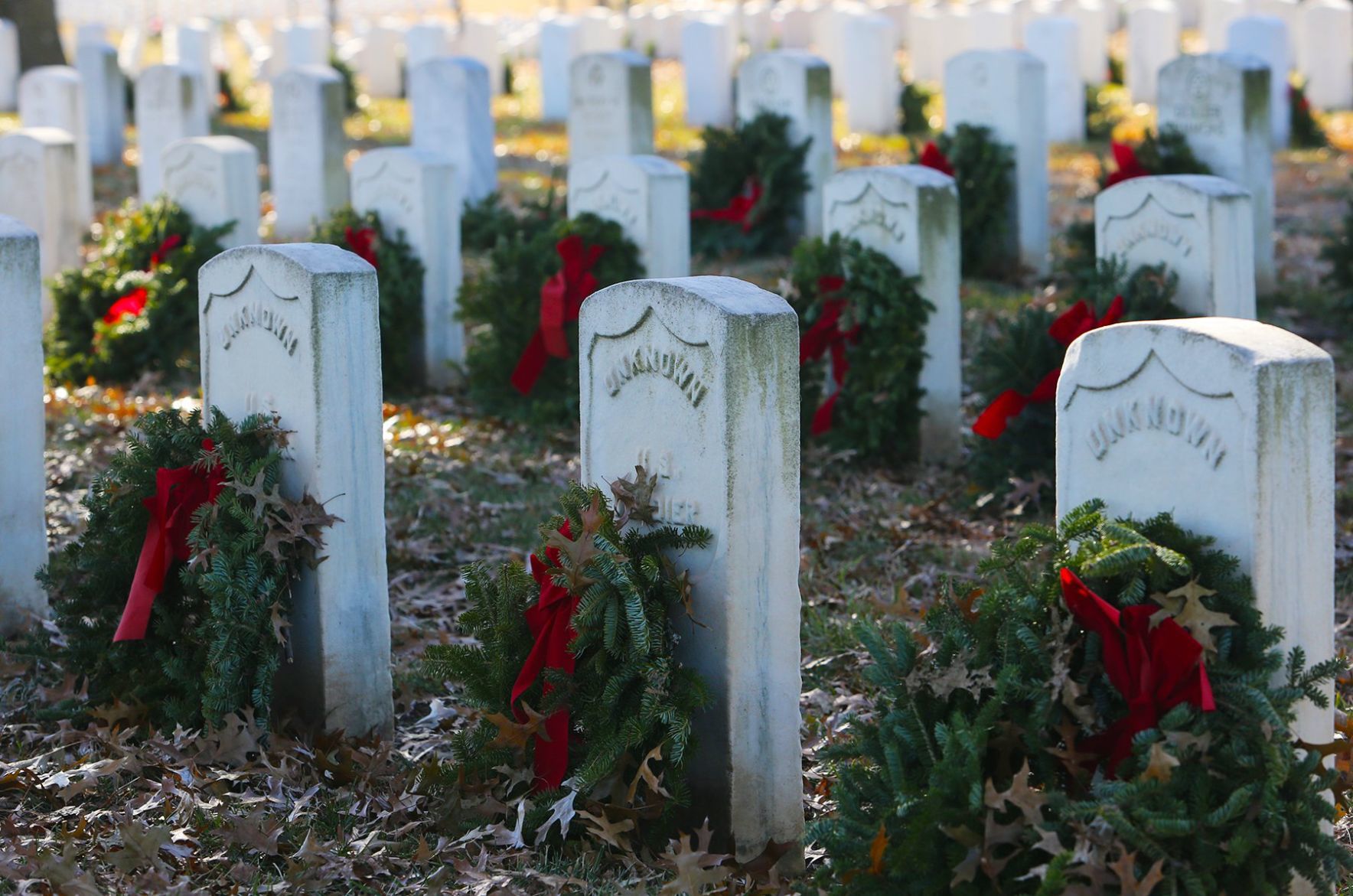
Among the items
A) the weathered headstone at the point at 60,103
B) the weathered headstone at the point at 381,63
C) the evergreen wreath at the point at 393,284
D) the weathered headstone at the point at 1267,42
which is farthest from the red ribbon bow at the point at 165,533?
the weathered headstone at the point at 381,63

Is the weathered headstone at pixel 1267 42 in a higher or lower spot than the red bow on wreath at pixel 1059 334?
higher

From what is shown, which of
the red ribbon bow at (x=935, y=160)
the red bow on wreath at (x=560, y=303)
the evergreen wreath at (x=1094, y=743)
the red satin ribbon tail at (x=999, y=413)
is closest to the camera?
the evergreen wreath at (x=1094, y=743)

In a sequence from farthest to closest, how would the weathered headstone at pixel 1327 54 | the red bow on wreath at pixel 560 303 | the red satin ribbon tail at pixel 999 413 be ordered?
the weathered headstone at pixel 1327 54 < the red bow on wreath at pixel 560 303 < the red satin ribbon tail at pixel 999 413

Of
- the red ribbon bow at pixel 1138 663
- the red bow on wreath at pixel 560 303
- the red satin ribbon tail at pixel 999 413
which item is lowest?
the red ribbon bow at pixel 1138 663

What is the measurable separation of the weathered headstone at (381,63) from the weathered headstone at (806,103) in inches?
473

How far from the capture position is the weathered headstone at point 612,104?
1241 cm

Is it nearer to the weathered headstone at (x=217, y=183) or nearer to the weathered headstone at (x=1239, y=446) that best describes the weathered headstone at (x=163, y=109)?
the weathered headstone at (x=217, y=183)

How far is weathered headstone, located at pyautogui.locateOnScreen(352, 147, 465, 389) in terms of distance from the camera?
9141 millimetres

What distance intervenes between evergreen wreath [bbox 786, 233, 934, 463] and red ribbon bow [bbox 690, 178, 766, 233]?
3.93m

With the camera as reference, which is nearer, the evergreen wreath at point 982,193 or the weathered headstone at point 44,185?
the weathered headstone at point 44,185

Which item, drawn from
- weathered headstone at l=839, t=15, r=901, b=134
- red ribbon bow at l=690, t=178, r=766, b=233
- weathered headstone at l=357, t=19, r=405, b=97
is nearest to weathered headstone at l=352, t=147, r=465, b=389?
red ribbon bow at l=690, t=178, r=766, b=233

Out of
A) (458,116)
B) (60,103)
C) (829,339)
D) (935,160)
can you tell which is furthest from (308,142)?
(829,339)

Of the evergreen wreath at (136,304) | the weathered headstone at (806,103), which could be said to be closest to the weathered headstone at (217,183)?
the evergreen wreath at (136,304)

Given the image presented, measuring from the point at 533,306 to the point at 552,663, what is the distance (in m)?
4.84
